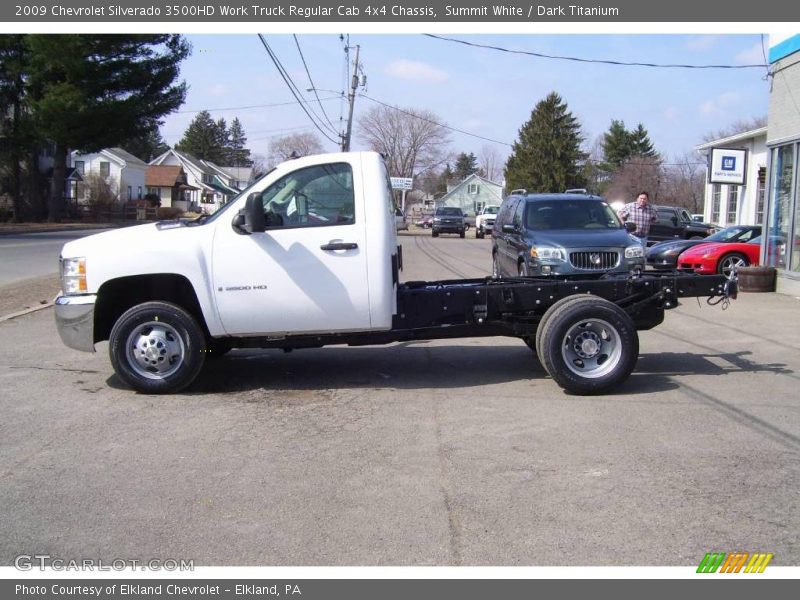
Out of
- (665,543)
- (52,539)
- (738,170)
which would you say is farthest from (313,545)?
(738,170)

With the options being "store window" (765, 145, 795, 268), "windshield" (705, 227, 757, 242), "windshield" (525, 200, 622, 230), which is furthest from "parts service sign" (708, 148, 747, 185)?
"windshield" (525, 200, 622, 230)

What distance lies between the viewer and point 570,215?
12797mm

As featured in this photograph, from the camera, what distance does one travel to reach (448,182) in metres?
120

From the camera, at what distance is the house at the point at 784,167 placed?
15055mm

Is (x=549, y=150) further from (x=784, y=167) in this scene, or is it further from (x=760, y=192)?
(x=784, y=167)

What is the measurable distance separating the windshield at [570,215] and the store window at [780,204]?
501 centimetres

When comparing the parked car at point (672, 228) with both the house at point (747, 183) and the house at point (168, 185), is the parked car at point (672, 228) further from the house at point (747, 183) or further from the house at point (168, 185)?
the house at point (168, 185)

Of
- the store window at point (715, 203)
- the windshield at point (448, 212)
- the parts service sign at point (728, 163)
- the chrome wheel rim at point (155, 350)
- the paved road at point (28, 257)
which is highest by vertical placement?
the parts service sign at point (728, 163)

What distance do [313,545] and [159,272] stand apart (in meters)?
3.74

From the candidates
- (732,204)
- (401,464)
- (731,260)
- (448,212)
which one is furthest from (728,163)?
(401,464)

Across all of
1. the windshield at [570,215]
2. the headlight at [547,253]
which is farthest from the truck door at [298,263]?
the windshield at [570,215]

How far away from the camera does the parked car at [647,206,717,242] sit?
100 feet

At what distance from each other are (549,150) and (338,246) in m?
69.3

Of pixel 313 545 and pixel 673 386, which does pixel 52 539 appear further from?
pixel 673 386
